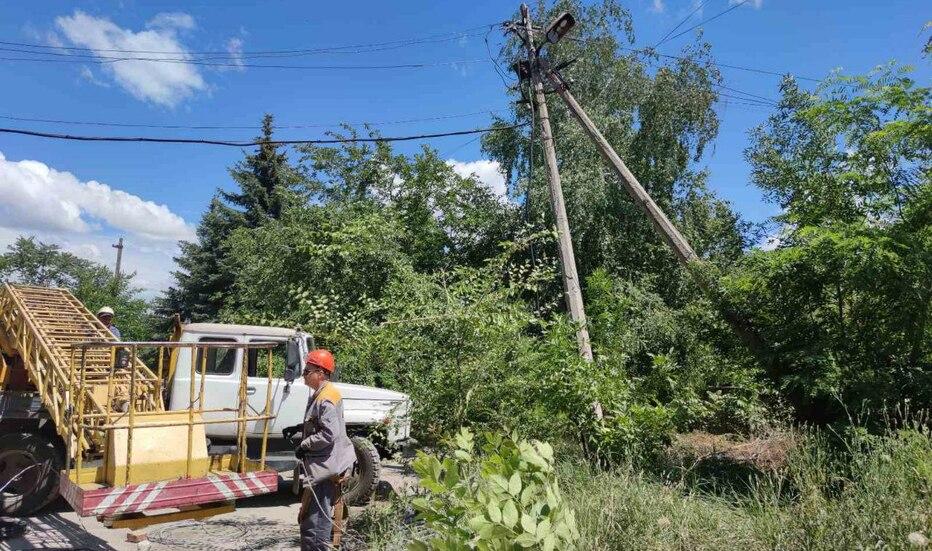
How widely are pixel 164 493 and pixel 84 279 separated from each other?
99.4 ft

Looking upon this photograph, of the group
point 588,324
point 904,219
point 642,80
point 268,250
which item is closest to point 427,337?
point 588,324

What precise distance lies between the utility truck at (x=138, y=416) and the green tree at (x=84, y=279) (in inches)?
413

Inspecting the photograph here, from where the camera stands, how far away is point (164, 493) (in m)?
5.14

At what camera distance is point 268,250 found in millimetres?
16203

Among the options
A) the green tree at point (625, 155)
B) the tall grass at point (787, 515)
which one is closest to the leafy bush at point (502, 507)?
the tall grass at point (787, 515)

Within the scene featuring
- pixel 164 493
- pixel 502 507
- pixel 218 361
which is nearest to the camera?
pixel 502 507

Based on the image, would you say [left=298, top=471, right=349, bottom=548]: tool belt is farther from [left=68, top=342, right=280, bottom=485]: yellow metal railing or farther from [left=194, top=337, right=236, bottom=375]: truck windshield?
[left=194, top=337, right=236, bottom=375]: truck windshield

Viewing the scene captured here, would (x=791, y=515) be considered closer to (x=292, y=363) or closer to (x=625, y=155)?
(x=292, y=363)

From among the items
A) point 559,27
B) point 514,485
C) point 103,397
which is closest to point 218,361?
point 103,397

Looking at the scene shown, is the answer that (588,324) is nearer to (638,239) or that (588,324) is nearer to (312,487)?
(312,487)

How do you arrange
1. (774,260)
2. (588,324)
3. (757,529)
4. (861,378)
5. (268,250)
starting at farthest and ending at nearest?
(268,250), (588,324), (774,260), (861,378), (757,529)

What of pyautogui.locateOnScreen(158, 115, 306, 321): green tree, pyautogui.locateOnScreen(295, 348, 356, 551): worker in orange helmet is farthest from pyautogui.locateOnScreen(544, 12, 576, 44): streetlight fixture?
pyautogui.locateOnScreen(158, 115, 306, 321): green tree

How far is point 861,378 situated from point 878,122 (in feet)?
10.1

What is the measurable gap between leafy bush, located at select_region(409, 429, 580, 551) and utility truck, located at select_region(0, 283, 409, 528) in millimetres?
3154
